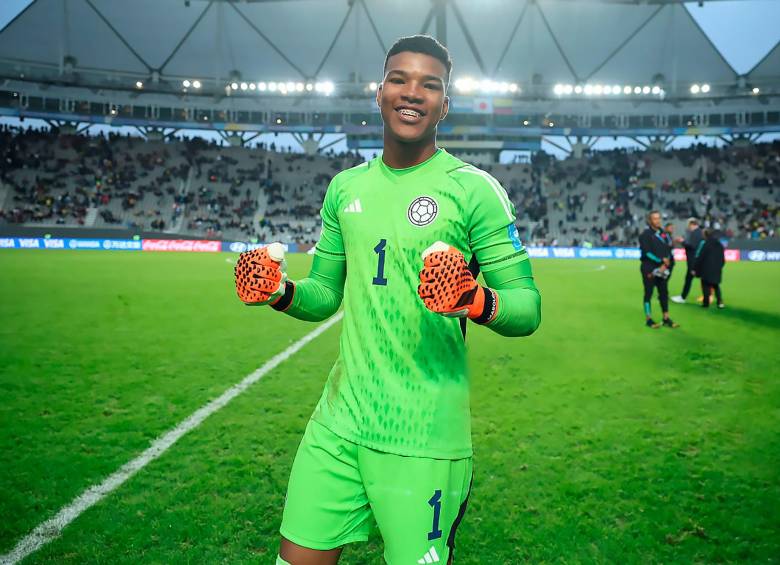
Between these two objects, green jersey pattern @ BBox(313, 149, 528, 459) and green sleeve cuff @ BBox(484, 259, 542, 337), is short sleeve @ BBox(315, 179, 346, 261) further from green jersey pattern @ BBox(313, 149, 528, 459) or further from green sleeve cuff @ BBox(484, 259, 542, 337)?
green sleeve cuff @ BBox(484, 259, 542, 337)

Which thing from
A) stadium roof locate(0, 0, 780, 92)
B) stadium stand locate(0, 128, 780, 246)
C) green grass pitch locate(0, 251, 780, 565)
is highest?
stadium roof locate(0, 0, 780, 92)

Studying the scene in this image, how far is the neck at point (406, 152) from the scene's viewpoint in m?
2.15

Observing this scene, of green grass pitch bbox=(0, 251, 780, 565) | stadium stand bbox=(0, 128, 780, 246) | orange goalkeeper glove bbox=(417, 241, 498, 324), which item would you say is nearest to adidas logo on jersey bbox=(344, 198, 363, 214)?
orange goalkeeper glove bbox=(417, 241, 498, 324)

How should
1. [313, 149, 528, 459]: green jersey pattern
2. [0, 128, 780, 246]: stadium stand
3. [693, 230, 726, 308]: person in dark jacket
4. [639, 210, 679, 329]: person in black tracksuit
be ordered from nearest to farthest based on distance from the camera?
[313, 149, 528, 459]: green jersey pattern, [639, 210, 679, 329]: person in black tracksuit, [693, 230, 726, 308]: person in dark jacket, [0, 128, 780, 246]: stadium stand

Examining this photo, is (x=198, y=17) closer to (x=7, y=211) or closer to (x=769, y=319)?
(x=7, y=211)

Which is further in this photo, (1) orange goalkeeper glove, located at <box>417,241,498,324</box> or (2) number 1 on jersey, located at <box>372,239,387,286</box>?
(2) number 1 on jersey, located at <box>372,239,387,286</box>

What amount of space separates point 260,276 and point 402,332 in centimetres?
56

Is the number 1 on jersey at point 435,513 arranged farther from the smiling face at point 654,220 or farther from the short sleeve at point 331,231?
the smiling face at point 654,220

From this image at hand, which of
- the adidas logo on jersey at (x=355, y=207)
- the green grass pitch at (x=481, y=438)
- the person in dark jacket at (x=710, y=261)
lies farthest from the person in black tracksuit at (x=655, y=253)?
the adidas logo on jersey at (x=355, y=207)

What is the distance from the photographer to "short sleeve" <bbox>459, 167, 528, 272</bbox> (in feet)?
6.59

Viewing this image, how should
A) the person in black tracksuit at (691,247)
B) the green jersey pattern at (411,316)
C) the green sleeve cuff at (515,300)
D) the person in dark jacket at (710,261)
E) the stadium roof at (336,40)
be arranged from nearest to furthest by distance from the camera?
the green sleeve cuff at (515,300) < the green jersey pattern at (411,316) < the person in dark jacket at (710,261) < the person in black tracksuit at (691,247) < the stadium roof at (336,40)

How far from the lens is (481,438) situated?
4980 mm

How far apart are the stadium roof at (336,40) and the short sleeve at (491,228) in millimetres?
45153

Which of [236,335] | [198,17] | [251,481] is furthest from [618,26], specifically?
[251,481]
